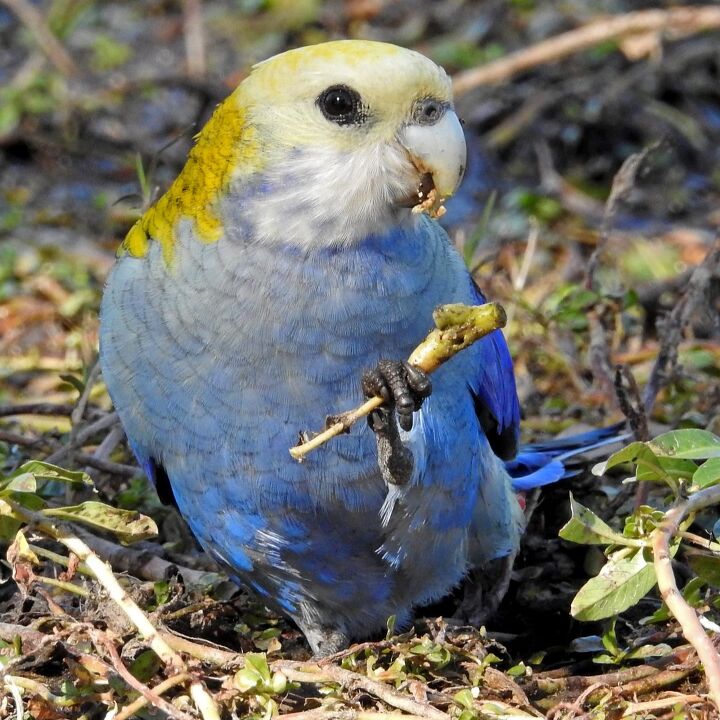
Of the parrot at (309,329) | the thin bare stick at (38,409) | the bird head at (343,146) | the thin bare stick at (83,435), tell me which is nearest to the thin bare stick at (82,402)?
the thin bare stick at (83,435)

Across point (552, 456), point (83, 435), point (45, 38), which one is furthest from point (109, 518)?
point (45, 38)

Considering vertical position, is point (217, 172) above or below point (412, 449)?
above

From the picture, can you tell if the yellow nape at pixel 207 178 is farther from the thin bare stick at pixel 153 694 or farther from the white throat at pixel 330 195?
the thin bare stick at pixel 153 694

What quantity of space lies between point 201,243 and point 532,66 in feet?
14.2

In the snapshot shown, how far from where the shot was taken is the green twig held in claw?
2.70 metres

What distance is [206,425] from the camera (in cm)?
324

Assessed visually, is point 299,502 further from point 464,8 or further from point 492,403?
point 464,8

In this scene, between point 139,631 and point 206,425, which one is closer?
point 139,631

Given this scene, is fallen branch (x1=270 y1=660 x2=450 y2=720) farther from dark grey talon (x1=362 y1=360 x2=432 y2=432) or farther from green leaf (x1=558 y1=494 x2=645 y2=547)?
dark grey talon (x1=362 y1=360 x2=432 y2=432)

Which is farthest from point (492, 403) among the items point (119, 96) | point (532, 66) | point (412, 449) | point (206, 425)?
point (119, 96)

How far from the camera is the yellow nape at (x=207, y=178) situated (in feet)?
10.6

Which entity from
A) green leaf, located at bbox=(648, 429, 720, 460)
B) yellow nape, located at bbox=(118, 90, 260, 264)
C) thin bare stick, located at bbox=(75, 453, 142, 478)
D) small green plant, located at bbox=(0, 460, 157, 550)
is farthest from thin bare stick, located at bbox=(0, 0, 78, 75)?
green leaf, located at bbox=(648, 429, 720, 460)

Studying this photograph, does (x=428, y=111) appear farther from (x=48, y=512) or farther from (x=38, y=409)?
(x=38, y=409)

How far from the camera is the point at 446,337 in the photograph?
279 cm
